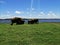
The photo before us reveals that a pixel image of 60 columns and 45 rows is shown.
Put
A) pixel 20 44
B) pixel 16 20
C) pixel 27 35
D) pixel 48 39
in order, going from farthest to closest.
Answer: pixel 16 20
pixel 27 35
pixel 48 39
pixel 20 44

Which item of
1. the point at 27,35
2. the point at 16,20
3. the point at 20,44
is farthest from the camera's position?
the point at 16,20

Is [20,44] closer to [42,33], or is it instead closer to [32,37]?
[32,37]

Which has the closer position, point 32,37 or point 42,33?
point 32,37

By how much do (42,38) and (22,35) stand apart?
191 centimetres

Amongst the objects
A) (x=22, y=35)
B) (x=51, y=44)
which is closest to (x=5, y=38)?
(x=22, y=35)

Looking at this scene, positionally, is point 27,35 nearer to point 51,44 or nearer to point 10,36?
point 10,36

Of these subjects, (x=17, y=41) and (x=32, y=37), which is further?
(x=32, y=37)

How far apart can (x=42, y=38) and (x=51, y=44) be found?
1.53 m

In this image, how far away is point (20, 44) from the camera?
12078 millimetres

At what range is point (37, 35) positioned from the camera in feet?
48.4

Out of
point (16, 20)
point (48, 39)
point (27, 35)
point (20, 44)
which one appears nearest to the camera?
point (20, 44)

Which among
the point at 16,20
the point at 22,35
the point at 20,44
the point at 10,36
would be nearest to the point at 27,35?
the point at 22,35

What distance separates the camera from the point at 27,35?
14.6m

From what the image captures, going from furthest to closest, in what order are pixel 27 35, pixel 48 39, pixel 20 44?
pixel 27 35, pixel 48 39, pixel 20 44
